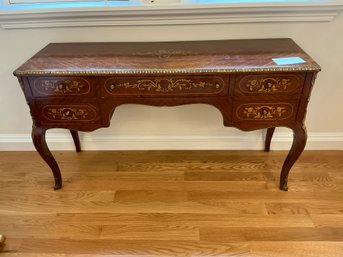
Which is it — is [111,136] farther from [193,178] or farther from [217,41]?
[217,41]

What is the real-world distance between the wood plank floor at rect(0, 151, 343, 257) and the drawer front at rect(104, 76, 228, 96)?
0.63 metres

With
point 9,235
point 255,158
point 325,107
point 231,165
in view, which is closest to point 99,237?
point 9,235

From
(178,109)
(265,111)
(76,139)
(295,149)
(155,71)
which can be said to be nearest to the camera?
(155,71)

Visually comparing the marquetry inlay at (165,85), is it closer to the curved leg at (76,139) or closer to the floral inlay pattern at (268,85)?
the floral inlay pattern at (268,85)

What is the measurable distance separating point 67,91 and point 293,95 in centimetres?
102

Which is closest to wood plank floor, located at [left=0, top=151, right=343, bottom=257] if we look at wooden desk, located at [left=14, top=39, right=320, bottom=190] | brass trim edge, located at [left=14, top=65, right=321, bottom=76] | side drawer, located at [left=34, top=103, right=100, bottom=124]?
wooden desk, located at [left=14, top=39, right=320, bottom=190]

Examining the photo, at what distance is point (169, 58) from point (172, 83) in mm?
152

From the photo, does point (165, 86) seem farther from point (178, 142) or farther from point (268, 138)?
point (268, 138)

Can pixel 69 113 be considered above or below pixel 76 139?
above

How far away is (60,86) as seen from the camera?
50.0 inches

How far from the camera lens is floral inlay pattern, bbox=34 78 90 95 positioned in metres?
1.26

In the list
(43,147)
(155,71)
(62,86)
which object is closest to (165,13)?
(155,71)

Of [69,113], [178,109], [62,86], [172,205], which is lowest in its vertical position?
[172,205]

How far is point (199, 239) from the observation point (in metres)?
1.33
